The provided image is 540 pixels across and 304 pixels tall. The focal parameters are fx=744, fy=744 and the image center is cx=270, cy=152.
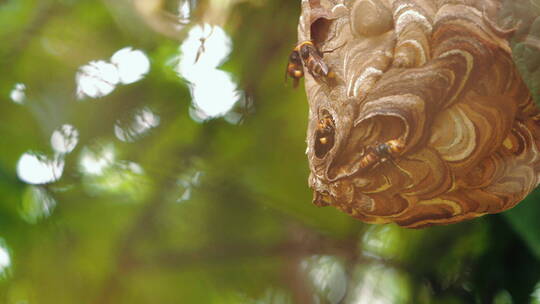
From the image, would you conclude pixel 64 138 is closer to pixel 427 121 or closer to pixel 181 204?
pixel 181 204

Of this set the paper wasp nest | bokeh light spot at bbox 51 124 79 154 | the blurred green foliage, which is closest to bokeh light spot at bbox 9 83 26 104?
the blurred green foliage

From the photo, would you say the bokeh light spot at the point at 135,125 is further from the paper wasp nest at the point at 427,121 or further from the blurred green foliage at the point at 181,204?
the paper wasp nest at the point at 427,121

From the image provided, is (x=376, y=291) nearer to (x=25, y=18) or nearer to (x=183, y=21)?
(x=183, y=21)

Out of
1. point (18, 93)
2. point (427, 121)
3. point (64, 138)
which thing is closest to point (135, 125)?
point (64, 138)

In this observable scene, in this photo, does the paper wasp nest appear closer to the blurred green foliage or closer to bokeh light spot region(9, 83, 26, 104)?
the blurred green foliage

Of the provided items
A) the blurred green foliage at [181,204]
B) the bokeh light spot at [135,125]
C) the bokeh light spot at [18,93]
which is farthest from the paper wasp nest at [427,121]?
the bokeh light spot at [18,93]

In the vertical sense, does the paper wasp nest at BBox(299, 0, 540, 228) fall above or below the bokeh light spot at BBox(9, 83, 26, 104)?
above
